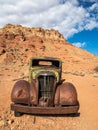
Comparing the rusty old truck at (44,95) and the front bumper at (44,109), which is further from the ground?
the rusty old truck at (44,95)

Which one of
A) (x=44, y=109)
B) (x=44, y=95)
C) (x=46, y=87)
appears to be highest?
(x=46, y=87)

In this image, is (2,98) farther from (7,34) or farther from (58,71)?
(7,34)

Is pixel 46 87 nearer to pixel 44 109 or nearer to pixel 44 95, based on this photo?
pixel 44 95

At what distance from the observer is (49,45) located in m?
52.2

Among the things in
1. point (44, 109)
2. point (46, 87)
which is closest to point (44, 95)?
point (46, 87)

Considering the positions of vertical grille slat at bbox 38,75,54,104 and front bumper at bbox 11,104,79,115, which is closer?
front bumper at bbox 11,104,79,115

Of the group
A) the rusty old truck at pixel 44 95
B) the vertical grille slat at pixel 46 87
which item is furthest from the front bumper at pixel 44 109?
the vertical grille slat at pixel 46 87

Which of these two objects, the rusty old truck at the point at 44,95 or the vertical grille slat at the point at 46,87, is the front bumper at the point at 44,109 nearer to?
the rusty old truck at the point at 44,95

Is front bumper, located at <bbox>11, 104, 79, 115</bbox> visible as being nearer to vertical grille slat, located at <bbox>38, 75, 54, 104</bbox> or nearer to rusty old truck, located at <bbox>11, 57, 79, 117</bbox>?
rusty old truck, located at <bbox>11, 57, 79, 117</bbox>

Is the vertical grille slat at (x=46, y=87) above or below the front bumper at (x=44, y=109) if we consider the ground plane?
above

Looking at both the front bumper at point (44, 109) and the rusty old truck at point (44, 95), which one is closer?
the front bumper at point (44, 109)

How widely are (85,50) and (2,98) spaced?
174ft

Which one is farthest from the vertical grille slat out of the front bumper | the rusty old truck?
the front bumper

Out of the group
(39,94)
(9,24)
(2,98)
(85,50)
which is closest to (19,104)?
(39,94)
